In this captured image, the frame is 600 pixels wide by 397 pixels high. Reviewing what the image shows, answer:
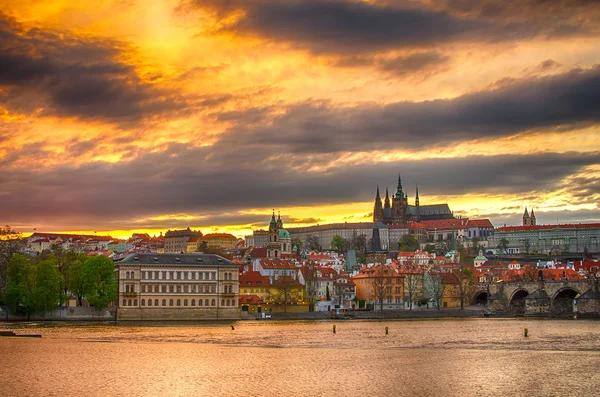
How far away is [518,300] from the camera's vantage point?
123 meters

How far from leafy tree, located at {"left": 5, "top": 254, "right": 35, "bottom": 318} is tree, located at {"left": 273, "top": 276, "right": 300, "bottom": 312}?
3128cm

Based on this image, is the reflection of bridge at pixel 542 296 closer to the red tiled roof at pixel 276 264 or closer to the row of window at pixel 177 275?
the red tiled roof at pixel 276 264

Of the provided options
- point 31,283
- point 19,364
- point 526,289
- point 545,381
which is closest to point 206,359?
point 19,364

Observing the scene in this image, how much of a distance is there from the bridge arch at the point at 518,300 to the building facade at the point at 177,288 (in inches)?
1632

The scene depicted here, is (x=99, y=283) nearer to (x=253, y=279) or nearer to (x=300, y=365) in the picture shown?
(x=253, y=279)

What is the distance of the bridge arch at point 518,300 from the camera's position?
4705 inches

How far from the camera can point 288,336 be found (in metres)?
64.2

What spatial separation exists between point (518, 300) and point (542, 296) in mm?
8271

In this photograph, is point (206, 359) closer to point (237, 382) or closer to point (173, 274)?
point (237, 382)

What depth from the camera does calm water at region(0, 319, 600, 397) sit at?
3328 cm

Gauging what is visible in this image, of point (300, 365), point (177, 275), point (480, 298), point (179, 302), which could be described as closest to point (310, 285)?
point (179, 302)

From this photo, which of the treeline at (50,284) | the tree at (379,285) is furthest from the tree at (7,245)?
the tree at (379,285)

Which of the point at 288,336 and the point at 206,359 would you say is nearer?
the point at 206,359

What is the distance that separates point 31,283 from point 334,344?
4302 cm
